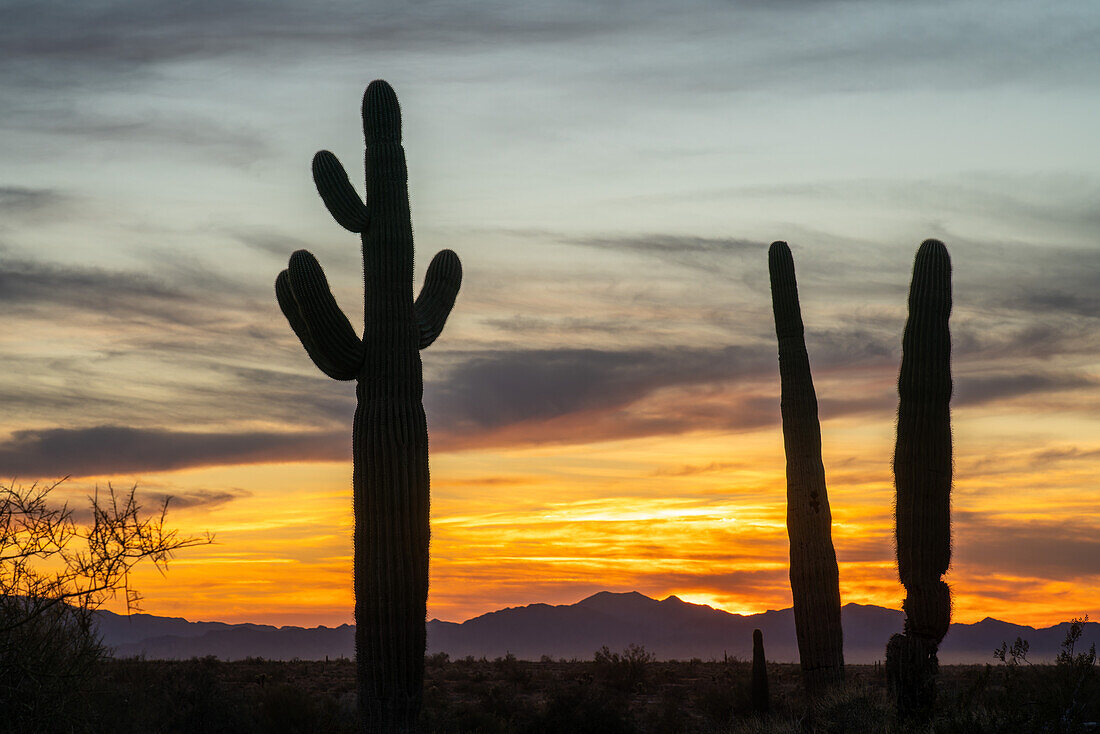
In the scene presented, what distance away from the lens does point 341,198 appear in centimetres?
1691

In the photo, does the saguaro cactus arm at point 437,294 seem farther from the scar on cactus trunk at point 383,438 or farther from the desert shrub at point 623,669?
the desert shrub at point 623,669

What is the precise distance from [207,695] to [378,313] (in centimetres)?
890

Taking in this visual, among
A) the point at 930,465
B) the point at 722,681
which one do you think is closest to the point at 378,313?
the point at 930,465

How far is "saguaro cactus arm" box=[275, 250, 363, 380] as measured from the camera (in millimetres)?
15562

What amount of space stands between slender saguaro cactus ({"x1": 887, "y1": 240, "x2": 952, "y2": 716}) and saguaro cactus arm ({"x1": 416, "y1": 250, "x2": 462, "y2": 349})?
7.17 metres

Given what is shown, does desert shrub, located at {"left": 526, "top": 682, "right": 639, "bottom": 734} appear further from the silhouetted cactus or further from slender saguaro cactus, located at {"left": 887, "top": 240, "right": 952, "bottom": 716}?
slender saguaro cactus, located at {"left": 887, "top": 240, "right": 952, "bottom": 716}

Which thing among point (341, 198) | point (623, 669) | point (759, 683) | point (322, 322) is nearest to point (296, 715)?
point (322, 322)

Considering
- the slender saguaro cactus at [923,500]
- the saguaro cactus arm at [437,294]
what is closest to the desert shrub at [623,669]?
A: the slender saguaro cactus at [923,500]

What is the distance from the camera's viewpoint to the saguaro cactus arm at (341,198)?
16.9 m

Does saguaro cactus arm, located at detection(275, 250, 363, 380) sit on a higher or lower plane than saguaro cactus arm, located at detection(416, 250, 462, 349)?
lower

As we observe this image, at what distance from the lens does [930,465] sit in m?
16.1

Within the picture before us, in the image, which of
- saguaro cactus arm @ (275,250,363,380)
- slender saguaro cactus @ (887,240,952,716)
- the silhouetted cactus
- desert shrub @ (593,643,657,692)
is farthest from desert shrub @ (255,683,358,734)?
slender saguaro cactus @ (887,240,952,716)

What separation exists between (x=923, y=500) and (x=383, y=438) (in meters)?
7.79

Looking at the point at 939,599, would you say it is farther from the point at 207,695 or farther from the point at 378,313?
the point at 207,695
